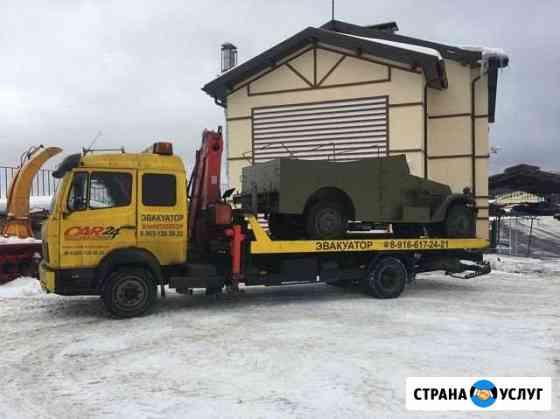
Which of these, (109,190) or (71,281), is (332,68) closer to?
(109,190)

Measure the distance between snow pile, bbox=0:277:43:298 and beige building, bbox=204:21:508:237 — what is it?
753 centimetres

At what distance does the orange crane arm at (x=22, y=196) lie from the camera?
38.1 ft

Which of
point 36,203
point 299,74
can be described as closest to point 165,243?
point 36,203

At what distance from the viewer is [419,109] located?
14680mm

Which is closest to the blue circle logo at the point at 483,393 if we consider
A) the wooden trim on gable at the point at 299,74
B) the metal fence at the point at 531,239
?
the metal fence at the point at 531,239

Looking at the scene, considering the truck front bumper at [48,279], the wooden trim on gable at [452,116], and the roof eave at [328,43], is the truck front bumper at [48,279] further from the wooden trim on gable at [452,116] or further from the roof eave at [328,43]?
the wooden trim on gable at [452,116]

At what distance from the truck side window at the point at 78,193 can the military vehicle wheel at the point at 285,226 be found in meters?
3.55

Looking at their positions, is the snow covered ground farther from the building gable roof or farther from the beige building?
the building gable roof

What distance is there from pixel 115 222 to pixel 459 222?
23.5 ft

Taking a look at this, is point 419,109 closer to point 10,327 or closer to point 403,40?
point 403,40

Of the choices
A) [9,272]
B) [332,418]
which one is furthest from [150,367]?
[9,272]

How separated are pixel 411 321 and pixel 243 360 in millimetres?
3193

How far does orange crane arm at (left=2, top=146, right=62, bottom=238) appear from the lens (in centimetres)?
1162

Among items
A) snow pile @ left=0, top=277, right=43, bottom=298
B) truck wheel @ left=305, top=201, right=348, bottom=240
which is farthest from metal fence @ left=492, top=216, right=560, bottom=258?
snow pile @ left=0, top=277, right=43, bottom=298
